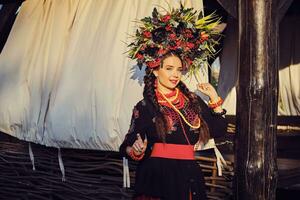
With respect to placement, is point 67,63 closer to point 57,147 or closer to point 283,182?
point 57,147

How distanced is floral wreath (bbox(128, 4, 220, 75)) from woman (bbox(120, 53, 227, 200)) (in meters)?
0.06

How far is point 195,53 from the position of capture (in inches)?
161

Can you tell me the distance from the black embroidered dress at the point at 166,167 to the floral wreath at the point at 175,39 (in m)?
0.34

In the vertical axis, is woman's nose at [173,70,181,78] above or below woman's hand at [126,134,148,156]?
above

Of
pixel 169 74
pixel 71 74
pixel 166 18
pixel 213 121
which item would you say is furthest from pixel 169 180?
pixel 71 74

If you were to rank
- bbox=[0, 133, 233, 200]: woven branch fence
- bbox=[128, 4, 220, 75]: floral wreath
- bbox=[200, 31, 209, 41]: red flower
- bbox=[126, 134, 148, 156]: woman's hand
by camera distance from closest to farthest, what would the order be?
bbox=[126, 134, 148, 156]: woman's hand → bbox=[128, 4, 220, 75]: floral wreath → bbox=[200, 31, 209, 41]: red flower → bbox=[0, 133, 233, 200]: woven branch fence

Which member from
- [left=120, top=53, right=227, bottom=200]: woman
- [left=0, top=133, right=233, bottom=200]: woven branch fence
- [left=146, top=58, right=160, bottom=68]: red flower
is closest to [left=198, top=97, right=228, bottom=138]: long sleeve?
[left=120, top=53, right=227, bottom=200]: woman

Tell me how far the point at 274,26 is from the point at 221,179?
137cm

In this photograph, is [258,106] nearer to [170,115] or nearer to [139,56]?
[170,115]

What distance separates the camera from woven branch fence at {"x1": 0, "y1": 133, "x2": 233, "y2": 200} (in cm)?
482

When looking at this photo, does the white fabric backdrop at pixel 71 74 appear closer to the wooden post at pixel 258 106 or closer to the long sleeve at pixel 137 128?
the wooden post at pixel 258 106

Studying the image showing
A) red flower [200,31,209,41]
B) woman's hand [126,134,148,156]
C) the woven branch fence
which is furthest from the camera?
the woven branch fence

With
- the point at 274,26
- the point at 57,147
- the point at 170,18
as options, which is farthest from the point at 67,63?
the point at 274,26

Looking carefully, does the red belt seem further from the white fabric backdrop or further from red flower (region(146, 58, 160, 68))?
the white fabric backdrop
